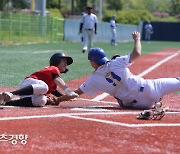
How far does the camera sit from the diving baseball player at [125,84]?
296 inches

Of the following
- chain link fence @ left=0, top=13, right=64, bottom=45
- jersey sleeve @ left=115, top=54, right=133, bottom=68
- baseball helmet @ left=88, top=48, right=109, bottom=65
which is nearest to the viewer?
jersey sleeve @ left=115, top=54, right=133, bottom=68

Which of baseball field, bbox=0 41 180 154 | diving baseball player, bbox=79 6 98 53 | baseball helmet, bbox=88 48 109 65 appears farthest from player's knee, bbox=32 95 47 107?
diving baseball player, bbox=79 6 98 53

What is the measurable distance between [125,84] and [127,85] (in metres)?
0.03

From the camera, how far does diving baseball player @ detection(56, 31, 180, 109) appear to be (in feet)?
24.7

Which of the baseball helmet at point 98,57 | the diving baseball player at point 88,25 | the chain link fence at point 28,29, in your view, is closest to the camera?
the baseball helmet at point 98,57

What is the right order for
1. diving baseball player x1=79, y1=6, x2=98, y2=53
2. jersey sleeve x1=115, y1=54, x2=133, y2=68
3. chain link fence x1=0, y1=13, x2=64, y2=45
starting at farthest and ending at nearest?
chain link fence x1=0, y1=13, x2=64, y2=45 → diving baseball player x1=79, y1=6, x2=98, y2=53 → jersey sleeve x1=115, y1=54, x2=133, y2=68

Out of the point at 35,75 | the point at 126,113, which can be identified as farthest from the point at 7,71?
the point at 126,113

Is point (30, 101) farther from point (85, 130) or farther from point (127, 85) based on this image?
point (85, 130)

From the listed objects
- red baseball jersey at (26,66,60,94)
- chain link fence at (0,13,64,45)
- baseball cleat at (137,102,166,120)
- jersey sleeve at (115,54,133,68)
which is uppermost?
jersey sleeve at (115,54,133,68)

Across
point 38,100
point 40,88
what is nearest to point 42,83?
point 40,88

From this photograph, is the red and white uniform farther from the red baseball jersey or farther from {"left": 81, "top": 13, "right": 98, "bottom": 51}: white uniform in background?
{"left": 81, "top": 13, "right": 98, "bottom": 51}: white uniform in background

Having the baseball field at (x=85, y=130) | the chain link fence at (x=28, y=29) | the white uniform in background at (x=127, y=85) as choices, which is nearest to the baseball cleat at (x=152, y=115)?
the baseball field at (x=85, y=130)

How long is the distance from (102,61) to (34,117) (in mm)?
1592

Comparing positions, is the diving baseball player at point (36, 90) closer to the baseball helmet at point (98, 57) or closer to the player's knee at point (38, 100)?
Result: the player's knee at point (38, 100)
